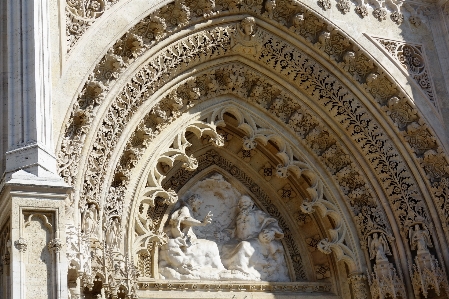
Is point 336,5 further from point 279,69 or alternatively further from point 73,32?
point 73,32

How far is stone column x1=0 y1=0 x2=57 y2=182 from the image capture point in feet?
29.5

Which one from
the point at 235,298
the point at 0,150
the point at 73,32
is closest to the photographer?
the point at 0,150

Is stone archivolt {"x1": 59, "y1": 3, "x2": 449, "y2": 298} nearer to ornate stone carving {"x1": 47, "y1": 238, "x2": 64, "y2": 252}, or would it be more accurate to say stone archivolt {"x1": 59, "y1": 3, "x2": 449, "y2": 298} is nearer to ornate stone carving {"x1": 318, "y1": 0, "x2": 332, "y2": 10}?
ornate stone carving {"x1": 318, "y1": 0, "x2": 332, "y2": 10}

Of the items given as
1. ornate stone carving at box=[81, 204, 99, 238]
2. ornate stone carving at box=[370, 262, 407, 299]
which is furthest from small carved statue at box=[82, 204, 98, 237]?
ornate stone carving at box=[370, 262, 407, 299]

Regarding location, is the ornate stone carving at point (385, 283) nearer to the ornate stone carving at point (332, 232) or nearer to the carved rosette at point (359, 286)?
the carved rosette at point (359, 286)

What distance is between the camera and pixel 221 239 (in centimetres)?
1231

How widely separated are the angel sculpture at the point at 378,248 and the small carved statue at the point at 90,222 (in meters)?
3.69

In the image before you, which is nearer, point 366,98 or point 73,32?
point 73,32

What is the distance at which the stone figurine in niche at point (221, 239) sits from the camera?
11.7m

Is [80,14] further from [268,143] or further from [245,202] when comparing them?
[245,202]

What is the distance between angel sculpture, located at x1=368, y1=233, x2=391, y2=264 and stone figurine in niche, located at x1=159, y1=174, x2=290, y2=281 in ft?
3.68

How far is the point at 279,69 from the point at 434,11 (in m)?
2.30

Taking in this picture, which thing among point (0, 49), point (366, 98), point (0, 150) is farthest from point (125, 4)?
point (366, 98)

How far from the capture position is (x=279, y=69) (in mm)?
12453
